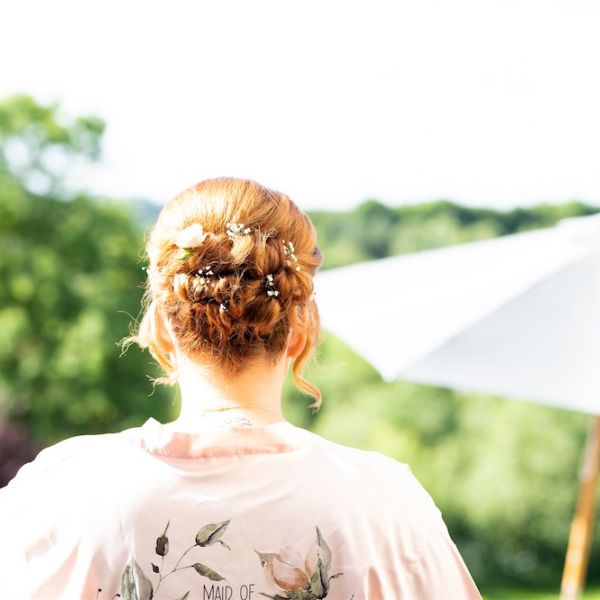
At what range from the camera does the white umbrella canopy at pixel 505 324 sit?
2625mm

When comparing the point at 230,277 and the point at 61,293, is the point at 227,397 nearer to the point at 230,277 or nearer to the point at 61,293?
the point at 230,277

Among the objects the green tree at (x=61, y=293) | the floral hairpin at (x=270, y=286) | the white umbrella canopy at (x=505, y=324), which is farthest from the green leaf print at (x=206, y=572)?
the green tree at (x=61, y=293)

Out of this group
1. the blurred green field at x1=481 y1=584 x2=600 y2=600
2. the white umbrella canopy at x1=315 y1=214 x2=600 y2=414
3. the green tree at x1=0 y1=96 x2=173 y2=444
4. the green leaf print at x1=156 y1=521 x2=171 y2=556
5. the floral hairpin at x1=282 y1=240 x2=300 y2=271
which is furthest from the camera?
the green tree at x1=0 y1=96 x2=173 y2=444

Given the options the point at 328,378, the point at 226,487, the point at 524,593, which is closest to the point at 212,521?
the point at 226,487

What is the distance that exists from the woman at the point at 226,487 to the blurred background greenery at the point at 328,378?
1011cm

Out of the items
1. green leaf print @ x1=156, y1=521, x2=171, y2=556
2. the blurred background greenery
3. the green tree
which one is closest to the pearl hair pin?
green leaf print @ x1=156, y1=521, x2=171, y2=556

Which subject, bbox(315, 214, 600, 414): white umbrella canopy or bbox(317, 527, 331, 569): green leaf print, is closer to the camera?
bbox(317, 527, 331, 569): green leaf print

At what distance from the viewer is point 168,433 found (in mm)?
1145

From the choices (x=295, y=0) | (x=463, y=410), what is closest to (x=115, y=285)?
(x=463, y=410)

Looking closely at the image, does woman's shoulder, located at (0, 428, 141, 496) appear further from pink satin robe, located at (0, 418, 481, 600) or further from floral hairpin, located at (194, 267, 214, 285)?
floral hairpin, located at (194, 267, 214, 285)

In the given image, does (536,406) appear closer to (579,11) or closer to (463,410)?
(463,410)

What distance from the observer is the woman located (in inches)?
44.2

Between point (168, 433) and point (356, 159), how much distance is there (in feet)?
68.2

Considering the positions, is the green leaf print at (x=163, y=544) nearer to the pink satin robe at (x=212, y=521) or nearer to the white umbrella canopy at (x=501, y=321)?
the pink satin robe at (x=212, y=521)
